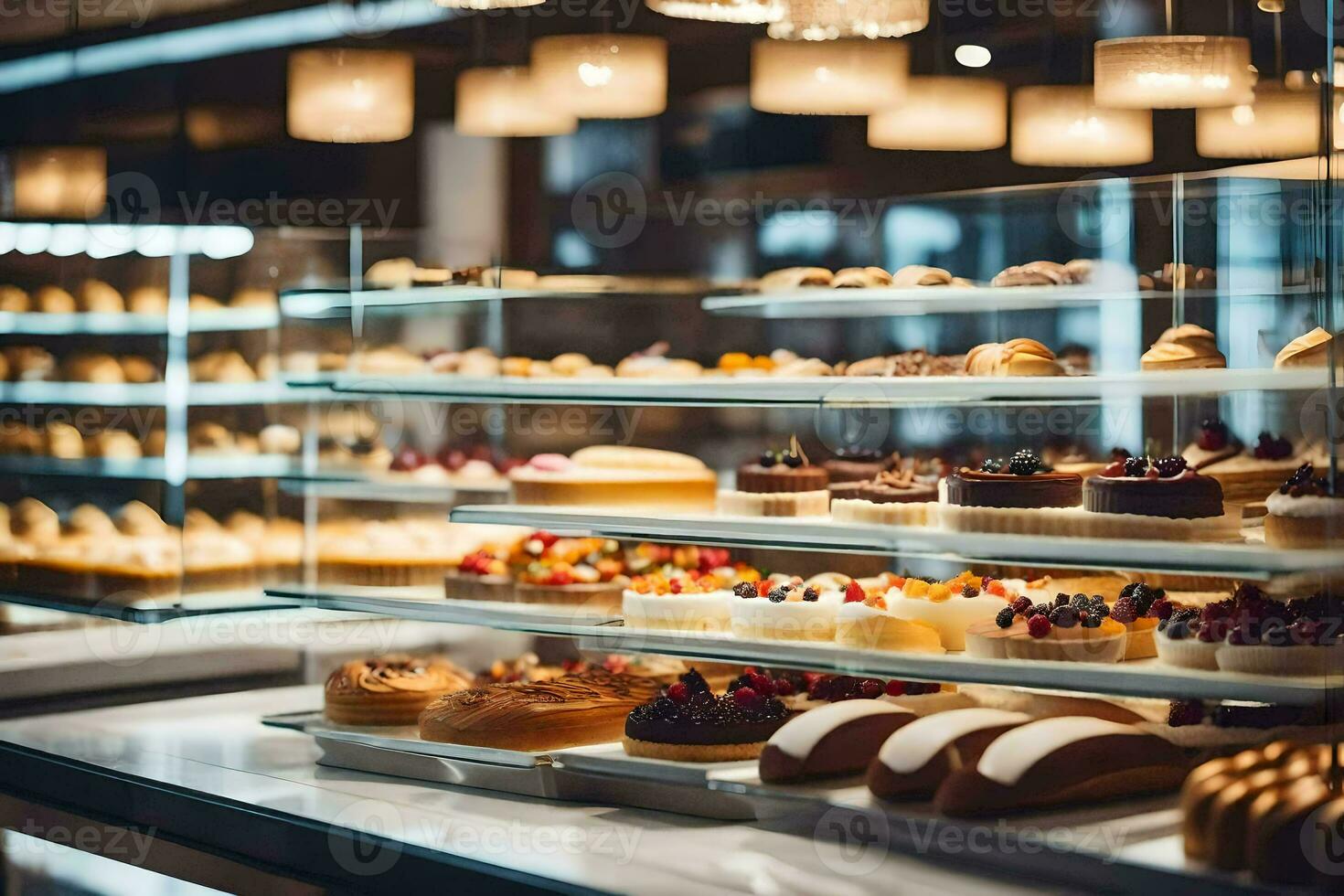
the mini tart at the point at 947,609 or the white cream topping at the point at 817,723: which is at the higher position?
the mini tart at the point at 947,609

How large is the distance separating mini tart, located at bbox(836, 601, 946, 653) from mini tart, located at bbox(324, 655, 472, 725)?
1.48 metres

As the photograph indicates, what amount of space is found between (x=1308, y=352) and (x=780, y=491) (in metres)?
1.49

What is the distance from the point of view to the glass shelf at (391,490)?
5.00 metres

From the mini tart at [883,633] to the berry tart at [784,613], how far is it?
141 millimetres

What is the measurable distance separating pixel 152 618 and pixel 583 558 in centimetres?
160

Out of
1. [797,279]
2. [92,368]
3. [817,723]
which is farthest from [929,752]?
[92,368]

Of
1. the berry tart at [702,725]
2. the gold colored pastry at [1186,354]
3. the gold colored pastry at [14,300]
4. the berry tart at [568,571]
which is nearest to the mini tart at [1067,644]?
the gold colored pastry at [1186,354]

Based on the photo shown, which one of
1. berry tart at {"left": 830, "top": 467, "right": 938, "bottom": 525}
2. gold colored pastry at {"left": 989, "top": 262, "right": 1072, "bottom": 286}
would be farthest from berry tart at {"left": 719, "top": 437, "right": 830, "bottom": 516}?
gold colored pastry at {"left": 989, "top": 262, "right": 1072, "bottom": 286}

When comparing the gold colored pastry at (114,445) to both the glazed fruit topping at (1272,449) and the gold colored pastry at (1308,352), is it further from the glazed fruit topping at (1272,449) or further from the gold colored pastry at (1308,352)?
the gold colored pastry at (1308,352)

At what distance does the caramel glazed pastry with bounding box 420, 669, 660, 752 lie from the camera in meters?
4.20

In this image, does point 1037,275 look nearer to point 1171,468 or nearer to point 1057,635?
point 1171,468

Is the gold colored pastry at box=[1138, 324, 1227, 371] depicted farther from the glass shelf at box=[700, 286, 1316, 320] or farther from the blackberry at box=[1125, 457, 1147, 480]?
the glass shelf at box=[700, 286, 1316, 320]

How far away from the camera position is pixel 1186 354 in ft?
11.6

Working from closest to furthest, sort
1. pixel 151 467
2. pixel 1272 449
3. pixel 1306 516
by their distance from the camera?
pixel 1306 516, pixel 1272 449, pixel 151 467
